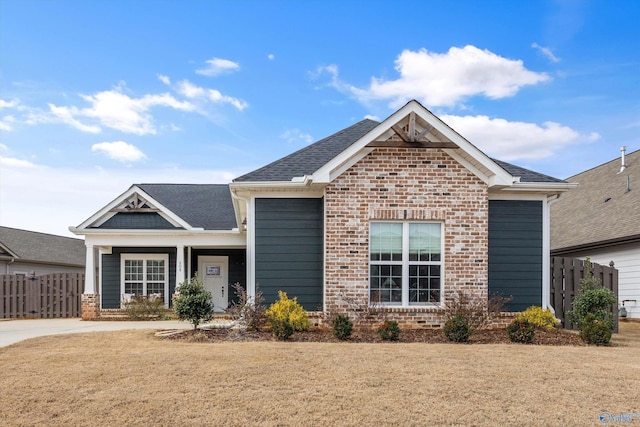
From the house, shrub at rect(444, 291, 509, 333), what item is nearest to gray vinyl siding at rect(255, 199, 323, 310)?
the house

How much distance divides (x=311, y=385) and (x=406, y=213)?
6474 mm

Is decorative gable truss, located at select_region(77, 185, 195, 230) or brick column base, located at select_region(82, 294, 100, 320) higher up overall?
decorative gable truss, located at select_region(77, 185, 195, 230)

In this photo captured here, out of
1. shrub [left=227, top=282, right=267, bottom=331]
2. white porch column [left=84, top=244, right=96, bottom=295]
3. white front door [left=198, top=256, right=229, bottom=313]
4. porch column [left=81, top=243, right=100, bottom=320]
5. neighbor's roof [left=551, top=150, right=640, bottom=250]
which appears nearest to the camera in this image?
shrub [left=227, top=282, right=267, bottom=331]

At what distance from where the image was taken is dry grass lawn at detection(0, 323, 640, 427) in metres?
6.10

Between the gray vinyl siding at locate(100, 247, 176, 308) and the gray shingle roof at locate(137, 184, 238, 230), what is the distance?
1.79 m

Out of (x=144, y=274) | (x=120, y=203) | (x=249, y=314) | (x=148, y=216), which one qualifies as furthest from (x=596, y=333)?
(x=144, y=274)

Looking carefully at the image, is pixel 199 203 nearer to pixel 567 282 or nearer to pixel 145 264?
pixel 145 264

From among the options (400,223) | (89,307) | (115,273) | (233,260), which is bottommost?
(89,307)

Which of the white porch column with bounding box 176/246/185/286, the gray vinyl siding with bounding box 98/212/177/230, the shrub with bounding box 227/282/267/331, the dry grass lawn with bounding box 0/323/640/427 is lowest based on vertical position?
the dry grass lawn with bounding box 0/323/640/427

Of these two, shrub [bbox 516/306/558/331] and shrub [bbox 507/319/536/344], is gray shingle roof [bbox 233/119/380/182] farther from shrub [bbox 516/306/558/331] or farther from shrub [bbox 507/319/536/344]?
shrub [bbox 516/306/558/331]

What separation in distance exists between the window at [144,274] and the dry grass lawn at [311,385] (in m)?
11.6

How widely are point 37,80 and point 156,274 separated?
897 cm

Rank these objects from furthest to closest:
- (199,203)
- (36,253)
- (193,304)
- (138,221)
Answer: (36,253), (199,203), (138,221), (193,304)

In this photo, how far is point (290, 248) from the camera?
44.6 ft
